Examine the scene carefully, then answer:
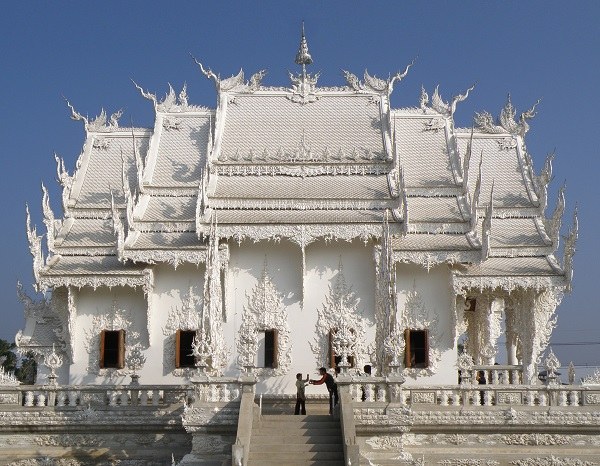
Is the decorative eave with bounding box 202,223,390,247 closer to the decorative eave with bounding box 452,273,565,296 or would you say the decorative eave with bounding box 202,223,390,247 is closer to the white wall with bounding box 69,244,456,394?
the white wall with bounding box 69,244,456,394

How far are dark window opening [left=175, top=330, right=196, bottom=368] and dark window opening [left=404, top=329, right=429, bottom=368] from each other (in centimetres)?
511

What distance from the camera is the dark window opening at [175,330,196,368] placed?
70.5ft

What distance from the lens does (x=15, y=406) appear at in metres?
18.9

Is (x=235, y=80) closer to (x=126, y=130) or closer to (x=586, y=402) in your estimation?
(x=126, y=130)

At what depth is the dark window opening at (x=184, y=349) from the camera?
70.5 feet

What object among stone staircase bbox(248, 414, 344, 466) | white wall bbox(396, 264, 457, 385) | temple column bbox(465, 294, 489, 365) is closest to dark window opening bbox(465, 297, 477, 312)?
temple column bbox(465, 294, 489, 365)

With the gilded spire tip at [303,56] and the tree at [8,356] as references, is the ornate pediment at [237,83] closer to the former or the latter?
the gilded spire tip at [303,56]

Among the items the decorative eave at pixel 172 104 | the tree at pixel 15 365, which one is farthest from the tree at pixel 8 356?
the decorative eave at pixel 172 104

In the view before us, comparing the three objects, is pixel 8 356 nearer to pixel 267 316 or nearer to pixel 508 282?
pixel 267 316

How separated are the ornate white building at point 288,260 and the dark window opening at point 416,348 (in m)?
0.03

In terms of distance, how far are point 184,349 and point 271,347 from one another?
211 centimetres

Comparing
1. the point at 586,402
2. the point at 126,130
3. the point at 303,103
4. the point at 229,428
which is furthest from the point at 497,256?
the point at 126,130

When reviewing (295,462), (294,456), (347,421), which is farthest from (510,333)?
(295,462)

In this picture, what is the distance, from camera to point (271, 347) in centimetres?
2150
